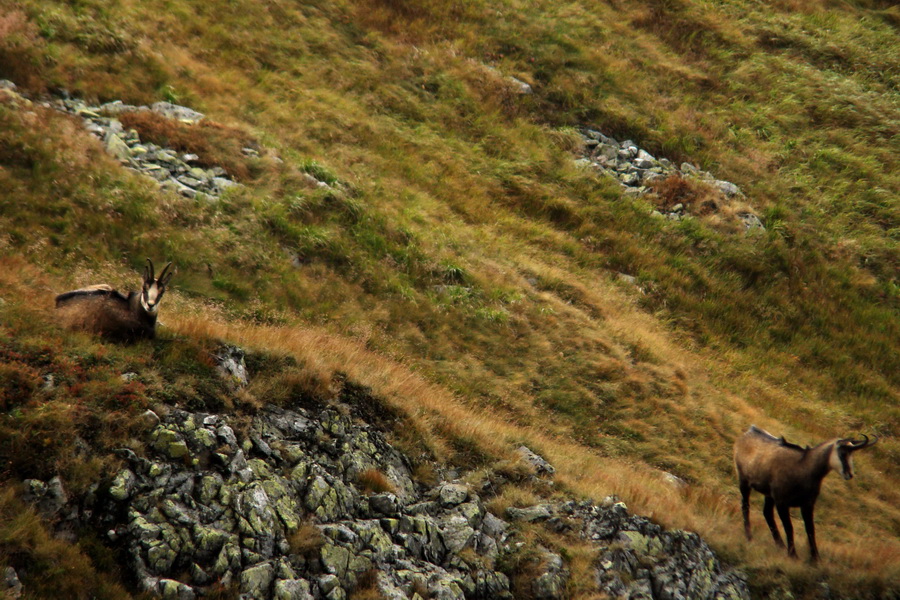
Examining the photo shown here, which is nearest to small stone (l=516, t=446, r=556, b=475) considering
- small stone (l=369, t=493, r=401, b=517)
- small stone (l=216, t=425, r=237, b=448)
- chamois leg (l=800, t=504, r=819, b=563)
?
small stone (l=369, t=493, r=401, b=517)

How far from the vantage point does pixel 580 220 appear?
26203 millimetres

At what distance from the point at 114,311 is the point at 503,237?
15802 mm

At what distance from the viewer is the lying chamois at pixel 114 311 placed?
1038 centimetres

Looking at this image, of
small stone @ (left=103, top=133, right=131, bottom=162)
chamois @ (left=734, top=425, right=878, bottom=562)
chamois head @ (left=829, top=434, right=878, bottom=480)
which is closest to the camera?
chamois head @ (left=829, top=434, right=878, bottom=480)

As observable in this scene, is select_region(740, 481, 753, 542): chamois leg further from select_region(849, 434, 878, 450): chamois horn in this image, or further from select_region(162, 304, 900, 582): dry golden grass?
select_region(849, 434, 878, 450): chamois horn

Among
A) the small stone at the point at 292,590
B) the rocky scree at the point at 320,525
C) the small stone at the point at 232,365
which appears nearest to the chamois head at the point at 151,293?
the small stone at the point at 232,365

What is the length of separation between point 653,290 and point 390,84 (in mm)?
15802

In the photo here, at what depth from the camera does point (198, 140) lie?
793 inches

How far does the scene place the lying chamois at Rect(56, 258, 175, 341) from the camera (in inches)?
409

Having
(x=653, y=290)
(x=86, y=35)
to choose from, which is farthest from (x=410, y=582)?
(x=86, y=35)

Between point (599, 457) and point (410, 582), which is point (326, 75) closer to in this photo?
point (599, 457)

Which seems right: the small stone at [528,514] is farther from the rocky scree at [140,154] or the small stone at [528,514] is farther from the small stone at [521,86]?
the small stone at [521,86]

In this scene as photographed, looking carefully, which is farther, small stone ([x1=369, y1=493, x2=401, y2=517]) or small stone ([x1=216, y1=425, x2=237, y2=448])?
small stone ([x1=369, y1=493, x2=401, y2=517])

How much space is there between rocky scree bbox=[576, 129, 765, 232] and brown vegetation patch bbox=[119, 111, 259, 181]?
1563 centimetres
